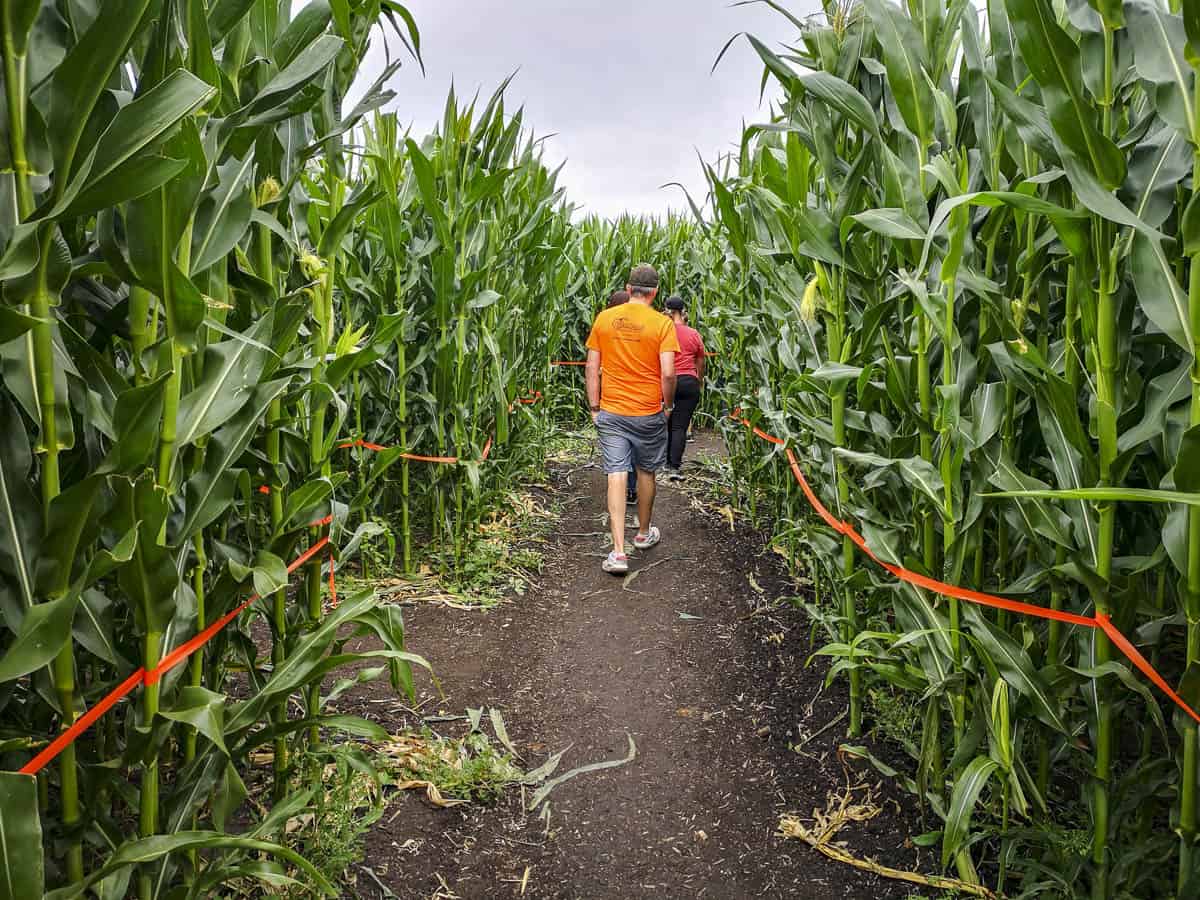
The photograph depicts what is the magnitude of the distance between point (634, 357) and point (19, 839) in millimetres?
4425

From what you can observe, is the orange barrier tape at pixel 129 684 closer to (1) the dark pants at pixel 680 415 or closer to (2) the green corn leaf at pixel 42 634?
(2) the green corn leaf at pixel 42 634

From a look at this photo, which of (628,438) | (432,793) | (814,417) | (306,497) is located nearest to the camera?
(306,497)

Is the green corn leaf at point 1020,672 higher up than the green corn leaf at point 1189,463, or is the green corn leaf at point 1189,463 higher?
the green corn leaf at point 1189,463

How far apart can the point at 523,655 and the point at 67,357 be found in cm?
289

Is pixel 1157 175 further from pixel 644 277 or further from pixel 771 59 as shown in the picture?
pixel 644 277

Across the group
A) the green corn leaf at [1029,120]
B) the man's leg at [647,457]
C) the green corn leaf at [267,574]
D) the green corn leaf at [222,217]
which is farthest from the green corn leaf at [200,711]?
the man's leg at [647,457]

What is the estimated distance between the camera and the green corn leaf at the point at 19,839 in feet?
3.81

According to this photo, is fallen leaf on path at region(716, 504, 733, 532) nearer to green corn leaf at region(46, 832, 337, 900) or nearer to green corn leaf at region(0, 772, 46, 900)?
green corn leaf at region(46, 832, 337, 900)

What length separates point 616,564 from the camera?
5137mm

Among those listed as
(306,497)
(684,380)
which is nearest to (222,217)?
(306,497)

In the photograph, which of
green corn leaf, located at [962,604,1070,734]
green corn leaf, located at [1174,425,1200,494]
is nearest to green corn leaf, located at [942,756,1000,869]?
green corn leaf, located at [962,604,1070,734]

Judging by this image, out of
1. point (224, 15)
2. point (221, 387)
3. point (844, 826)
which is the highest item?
point (224, 15)

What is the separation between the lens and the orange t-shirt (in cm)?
527

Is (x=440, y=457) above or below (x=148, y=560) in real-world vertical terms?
below
